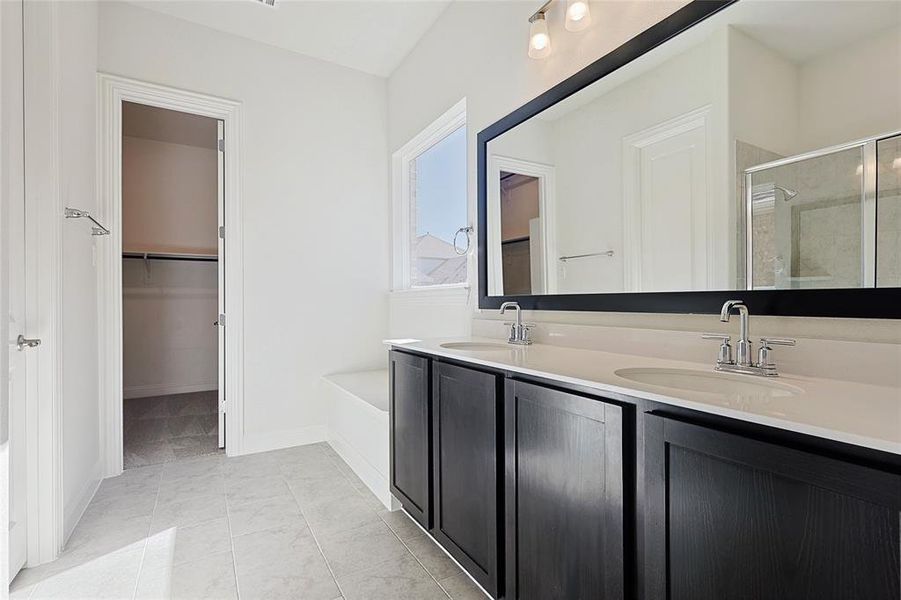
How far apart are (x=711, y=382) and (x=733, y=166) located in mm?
629

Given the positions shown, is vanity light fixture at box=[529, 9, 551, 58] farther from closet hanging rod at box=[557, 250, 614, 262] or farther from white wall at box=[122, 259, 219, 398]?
white wall at box=[122, 259, 219, 398]

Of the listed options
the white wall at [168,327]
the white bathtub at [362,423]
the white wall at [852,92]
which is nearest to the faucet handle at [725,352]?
the white wall at [852,92]

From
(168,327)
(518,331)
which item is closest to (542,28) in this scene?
(518,331)

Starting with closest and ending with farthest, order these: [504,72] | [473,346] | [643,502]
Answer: [643,502] < [473,346] < [504,72]

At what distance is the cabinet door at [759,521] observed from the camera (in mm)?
647

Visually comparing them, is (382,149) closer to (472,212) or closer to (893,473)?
(472,212)

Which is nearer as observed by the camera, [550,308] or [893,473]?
[893,473]

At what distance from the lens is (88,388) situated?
241 cm

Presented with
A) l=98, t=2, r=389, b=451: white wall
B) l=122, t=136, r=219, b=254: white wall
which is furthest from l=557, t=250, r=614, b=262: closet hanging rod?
l=122, t=136, r=219, b=254: white wall

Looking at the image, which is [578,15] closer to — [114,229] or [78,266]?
[78,266]

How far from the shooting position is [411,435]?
77.9 inches

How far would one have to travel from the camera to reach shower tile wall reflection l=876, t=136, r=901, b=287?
98 centimetres

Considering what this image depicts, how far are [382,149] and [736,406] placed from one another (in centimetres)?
336

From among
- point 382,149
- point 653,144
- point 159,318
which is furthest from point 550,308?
point 159,318
